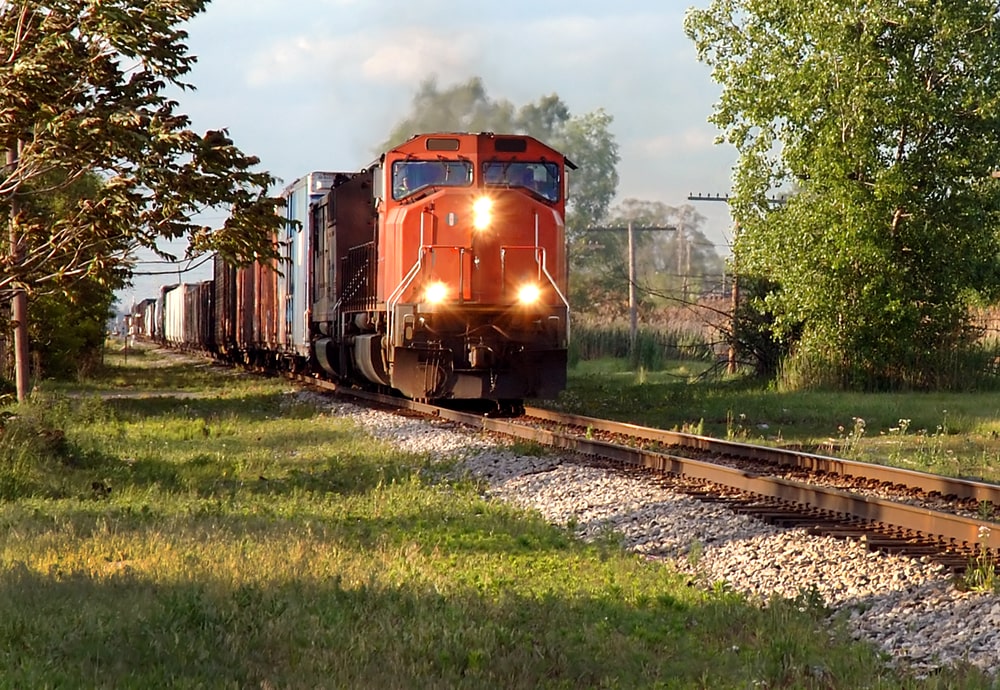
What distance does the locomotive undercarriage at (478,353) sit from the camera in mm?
16266

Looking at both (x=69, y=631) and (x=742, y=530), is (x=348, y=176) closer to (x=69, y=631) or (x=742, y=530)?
(x=742, y=530)

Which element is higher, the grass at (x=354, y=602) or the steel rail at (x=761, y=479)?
the steel rail at (x=761, y=479)

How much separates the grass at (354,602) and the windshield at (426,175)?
6.08 m

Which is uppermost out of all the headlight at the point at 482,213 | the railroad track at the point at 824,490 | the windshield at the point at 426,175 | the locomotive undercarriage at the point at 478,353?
the windshield at the point at 426,175

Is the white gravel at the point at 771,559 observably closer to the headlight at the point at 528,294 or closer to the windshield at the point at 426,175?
the headlight at the point at 528,294

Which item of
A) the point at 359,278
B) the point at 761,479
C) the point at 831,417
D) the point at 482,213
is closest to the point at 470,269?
the point at 482,213

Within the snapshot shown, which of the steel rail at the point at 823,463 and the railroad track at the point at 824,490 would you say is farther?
the steel rail at the point at 823,463

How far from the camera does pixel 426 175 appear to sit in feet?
54.6

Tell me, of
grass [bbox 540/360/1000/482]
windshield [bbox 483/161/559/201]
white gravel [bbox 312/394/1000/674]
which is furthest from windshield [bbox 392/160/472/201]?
white gravel [bbox 312/394/1000/674]

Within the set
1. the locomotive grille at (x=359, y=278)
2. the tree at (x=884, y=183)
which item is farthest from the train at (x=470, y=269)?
the tree at (x=884, y=183)

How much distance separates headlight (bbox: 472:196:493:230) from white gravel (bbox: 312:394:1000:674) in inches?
188

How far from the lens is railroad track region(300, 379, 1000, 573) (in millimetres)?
7496

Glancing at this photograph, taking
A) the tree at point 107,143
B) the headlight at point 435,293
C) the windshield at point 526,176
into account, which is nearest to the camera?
the tree at point 107,143

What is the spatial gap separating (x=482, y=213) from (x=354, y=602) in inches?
415
